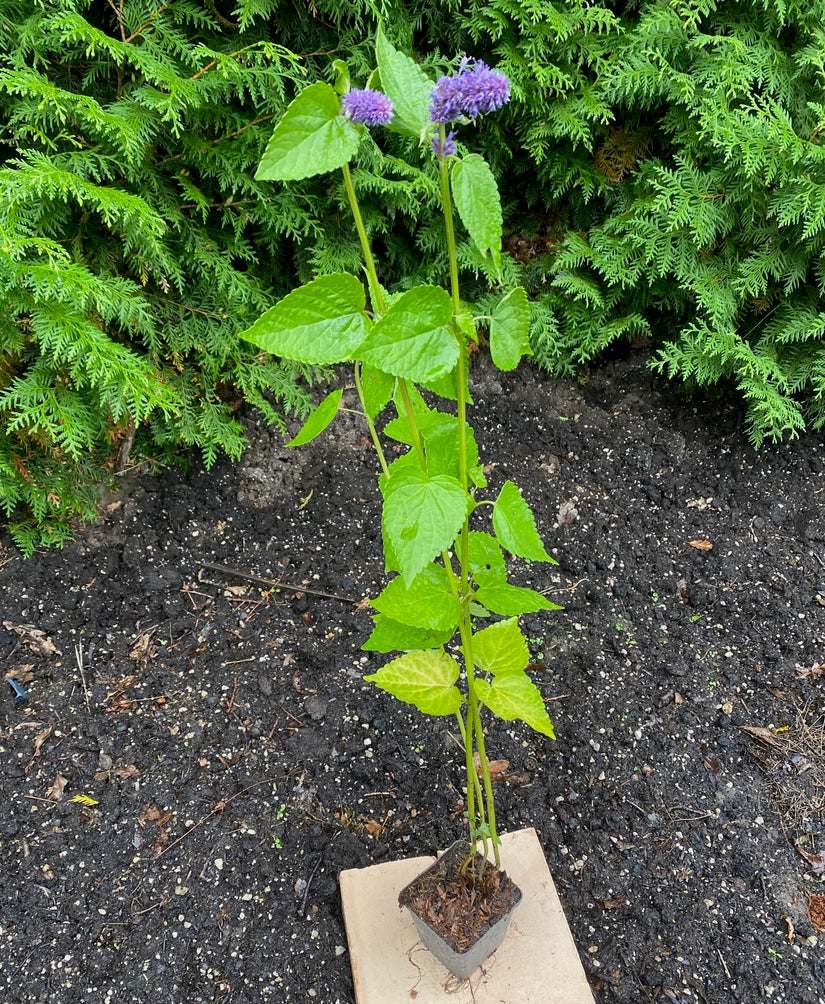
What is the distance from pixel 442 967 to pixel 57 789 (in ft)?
3.93

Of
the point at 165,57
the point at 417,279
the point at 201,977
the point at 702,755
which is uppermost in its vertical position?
the point at 165,57

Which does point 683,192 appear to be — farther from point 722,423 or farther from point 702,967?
point 702,967

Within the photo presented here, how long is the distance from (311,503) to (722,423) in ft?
5.66

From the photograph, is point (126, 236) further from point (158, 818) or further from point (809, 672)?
point (809, 672)

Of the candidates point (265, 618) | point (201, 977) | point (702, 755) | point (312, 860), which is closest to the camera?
point (201, 977)

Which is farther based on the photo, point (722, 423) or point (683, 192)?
point (722, 423)

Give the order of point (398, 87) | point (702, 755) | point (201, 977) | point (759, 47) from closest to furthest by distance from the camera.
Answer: point (398, 87), point (201, 977), point (702, 755), point (759, 47)

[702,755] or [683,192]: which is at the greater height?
[683,192]

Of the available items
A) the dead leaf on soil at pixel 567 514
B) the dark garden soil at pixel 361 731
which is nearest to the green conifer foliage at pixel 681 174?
the dark garden soil at pixel 361 731

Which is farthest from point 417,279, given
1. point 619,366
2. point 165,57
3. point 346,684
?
point 346,684

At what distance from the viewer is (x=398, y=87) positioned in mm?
871

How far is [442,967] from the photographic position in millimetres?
1756

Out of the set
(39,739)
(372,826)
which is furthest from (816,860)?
(39,739)

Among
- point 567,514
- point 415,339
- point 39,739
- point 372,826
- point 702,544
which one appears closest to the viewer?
point 415,339
